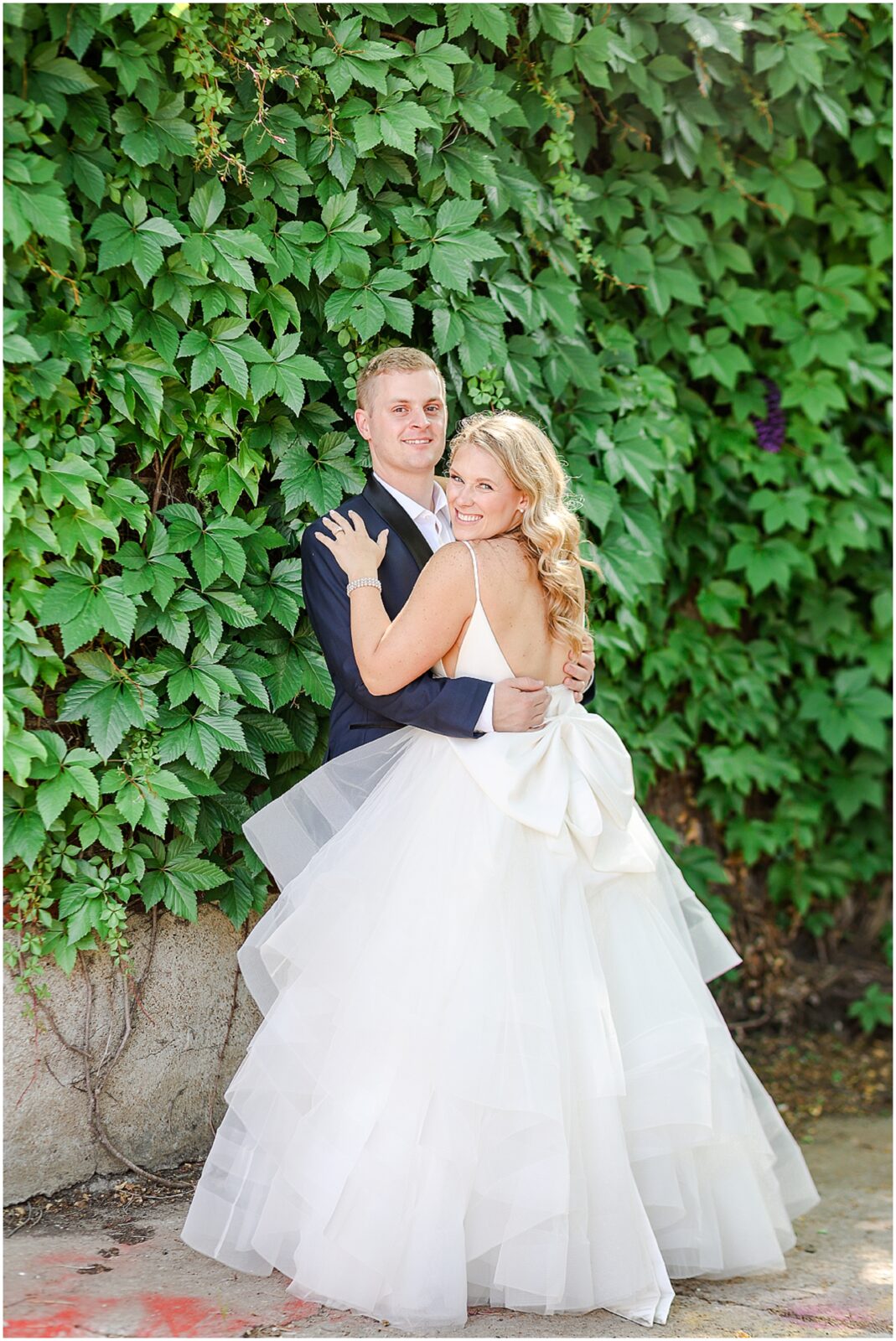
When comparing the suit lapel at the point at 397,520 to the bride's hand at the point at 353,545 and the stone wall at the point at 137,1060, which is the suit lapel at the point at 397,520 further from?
the stone wall at the point at 137,1060

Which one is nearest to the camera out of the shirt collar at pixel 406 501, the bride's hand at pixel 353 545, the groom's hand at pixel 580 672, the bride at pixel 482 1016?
the bride at pixel 482 1016

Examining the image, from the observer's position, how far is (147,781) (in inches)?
115

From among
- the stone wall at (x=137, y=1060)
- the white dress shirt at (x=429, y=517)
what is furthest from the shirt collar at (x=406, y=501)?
the stone wall at (x=137, y=1060)

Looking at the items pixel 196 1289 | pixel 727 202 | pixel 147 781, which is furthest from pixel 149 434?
pixel 727 202

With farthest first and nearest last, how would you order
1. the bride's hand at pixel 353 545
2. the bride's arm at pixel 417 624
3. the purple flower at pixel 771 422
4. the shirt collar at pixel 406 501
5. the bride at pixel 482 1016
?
the purple flower at pixel 771 422
the shirt collar at pixel 406 501
the bride's hand at pixel 353 545
the bride's arm at pixel 417 624
the bride at pixel 482 1016

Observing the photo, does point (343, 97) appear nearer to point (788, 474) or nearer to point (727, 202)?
point (727, 202)

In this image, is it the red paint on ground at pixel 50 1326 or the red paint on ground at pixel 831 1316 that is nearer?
the red paint on ground at pixel 50 1326

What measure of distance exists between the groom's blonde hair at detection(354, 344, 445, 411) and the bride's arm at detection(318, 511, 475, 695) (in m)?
0.54

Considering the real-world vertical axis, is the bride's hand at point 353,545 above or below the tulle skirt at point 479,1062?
above

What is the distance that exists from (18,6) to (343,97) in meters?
0.81

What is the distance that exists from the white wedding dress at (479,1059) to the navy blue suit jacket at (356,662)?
0.08m

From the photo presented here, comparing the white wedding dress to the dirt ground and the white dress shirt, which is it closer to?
the dirt ground

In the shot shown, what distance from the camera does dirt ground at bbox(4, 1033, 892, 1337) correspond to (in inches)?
99.5

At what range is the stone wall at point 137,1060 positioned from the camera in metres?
3.00
